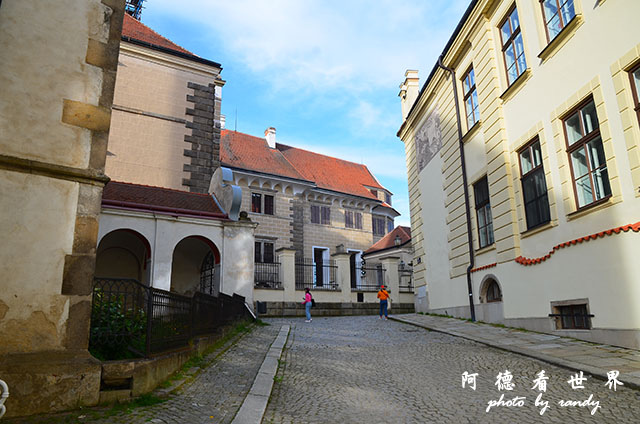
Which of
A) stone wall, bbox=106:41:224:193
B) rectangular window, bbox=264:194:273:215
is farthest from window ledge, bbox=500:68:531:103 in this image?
rectangular window, bbox=264:194:273:215

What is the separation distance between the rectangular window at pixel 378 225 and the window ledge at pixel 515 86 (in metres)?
27.5

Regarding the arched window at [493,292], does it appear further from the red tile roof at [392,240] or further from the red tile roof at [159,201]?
the red tile roof at [392,240]

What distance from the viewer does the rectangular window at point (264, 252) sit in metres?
31.4

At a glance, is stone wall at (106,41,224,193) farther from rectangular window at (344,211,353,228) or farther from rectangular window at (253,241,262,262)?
rectangular window at (344,211,353,228)

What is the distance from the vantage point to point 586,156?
933 centimetres

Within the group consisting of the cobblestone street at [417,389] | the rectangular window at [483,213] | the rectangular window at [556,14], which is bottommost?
the cobblestone street at [417,389]

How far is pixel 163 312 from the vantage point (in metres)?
6.59

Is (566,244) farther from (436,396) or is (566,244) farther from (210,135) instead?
(210,135)

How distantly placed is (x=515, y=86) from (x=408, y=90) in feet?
34.9

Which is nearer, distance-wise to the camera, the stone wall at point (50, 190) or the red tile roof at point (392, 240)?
the stone wall at point (50, 190)

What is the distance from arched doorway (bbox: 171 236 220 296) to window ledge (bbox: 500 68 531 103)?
10.4 meters

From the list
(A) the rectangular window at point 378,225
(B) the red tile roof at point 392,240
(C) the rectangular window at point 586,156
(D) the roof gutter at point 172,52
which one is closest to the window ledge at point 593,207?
(C) the rectangular window at point 586,156

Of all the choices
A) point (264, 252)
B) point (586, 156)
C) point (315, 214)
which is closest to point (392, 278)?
point (264, 252)

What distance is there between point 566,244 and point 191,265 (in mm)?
12247
